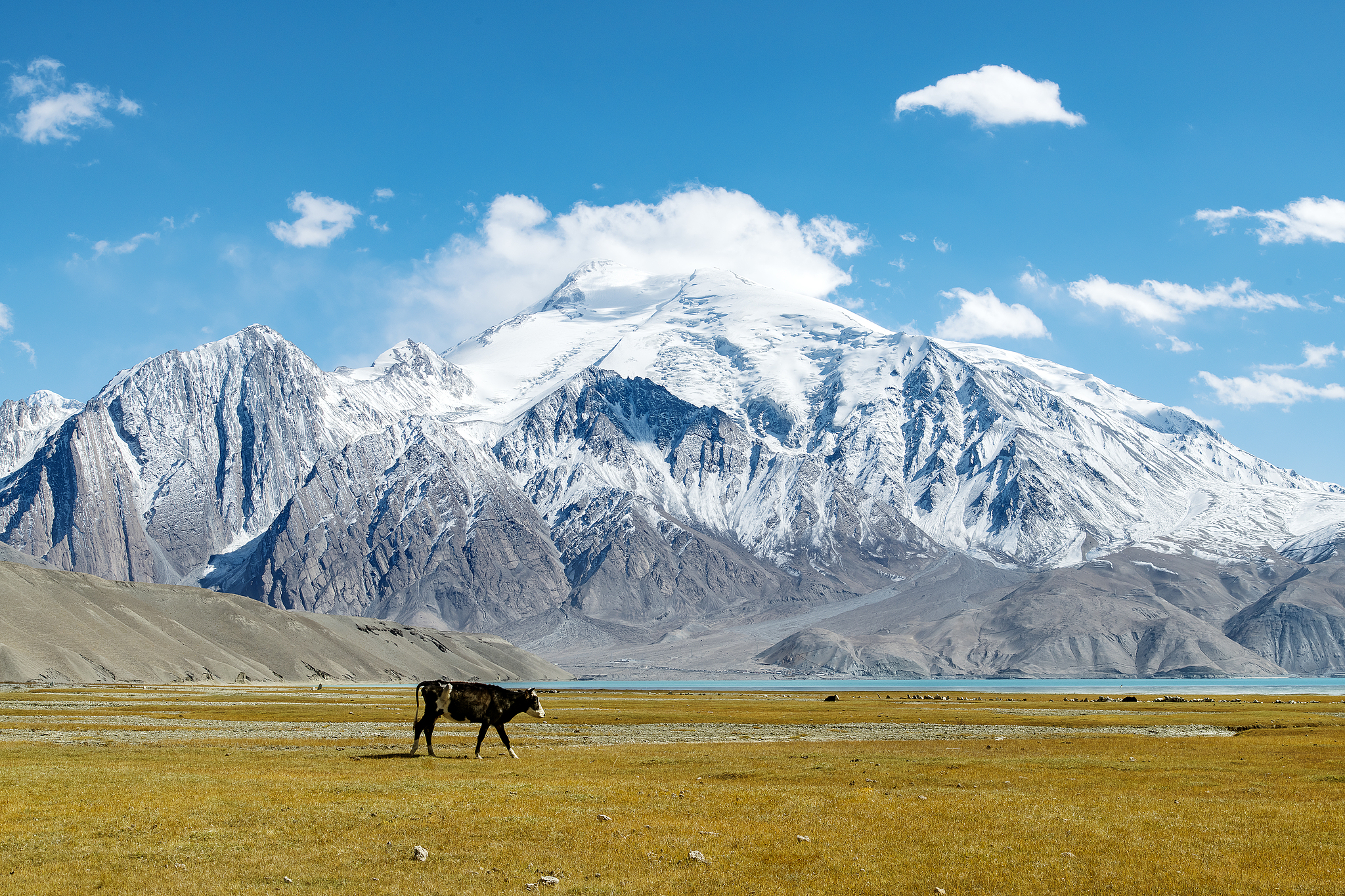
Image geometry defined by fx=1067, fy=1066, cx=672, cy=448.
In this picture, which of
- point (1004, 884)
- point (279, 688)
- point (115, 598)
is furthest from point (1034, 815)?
point (115, 598)

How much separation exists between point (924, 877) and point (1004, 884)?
1374 mm

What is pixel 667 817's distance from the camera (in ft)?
81.9

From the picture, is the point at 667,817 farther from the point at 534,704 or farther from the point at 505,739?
the point at 534,704

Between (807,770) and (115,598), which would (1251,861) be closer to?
(807,770)

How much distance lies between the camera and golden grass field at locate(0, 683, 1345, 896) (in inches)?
746

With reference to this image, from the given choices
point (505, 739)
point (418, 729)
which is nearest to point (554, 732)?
point (418, 729)

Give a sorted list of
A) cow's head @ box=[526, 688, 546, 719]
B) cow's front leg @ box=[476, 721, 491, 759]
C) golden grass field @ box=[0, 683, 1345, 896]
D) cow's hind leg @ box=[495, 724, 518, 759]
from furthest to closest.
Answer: cow's head @ box=[526, 688, 546, 719]
cow's front leg @ box=[476, 721, 491, 759]
cow's hind leg @ box=[495, 724, 518, 759]
golden grass field @ box=[0, 683, 1345, 896]

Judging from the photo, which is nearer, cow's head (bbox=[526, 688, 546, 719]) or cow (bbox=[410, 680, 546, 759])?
cow (bbox=[410, 680, 546, 759])

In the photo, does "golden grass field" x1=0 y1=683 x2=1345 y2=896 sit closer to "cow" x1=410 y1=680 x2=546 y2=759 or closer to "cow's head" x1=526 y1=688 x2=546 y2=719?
"cow" x1=410 y1=680 x2=546 y2=759

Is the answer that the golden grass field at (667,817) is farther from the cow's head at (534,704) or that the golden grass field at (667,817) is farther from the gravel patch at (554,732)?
the gravel patch at (554,732)

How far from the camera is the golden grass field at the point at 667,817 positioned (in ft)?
62.2

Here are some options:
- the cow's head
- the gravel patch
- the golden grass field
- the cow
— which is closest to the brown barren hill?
the gravel patch

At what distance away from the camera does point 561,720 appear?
244ft

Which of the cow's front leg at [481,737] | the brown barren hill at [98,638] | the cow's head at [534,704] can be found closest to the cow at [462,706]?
the cow's front leg at [481,737]
